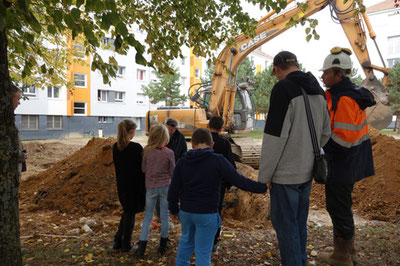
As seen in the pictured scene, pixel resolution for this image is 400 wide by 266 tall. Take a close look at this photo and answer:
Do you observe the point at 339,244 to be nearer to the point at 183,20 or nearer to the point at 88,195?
the point at 183,20

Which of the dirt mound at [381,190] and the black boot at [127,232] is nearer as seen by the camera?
the black boot at [127,232]

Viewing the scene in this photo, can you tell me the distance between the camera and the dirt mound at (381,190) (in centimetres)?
559

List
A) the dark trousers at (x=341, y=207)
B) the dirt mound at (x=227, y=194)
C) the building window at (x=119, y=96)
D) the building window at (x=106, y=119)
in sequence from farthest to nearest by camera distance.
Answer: the building window at (x=119, y=96), the building window at (x=106, y=119), the dirt mound at (x=227, y=194), the dark trousers at (x=341, y=207)

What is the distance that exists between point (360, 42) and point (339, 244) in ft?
24.6

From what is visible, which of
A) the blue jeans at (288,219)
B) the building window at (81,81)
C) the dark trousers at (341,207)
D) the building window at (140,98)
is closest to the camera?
the blue jeans at (288,219)

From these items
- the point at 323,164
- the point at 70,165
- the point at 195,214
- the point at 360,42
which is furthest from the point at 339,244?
the point at 360,42

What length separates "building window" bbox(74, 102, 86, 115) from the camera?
29.3 meters

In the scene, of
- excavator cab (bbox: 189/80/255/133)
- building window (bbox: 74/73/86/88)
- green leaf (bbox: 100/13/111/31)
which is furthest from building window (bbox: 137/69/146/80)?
green leaf (bbox: 100/13/111/31)

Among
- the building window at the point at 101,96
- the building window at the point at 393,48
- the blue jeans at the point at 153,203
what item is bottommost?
the blue jeans at the point at 153,203

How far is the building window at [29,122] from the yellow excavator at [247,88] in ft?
64.6

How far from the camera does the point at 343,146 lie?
2975 millimetres

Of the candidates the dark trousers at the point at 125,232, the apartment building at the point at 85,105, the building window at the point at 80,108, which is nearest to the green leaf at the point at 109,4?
the dark trousers at the point at 125,232

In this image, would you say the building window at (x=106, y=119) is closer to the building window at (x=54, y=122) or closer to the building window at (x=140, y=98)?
the building window at (x=140, y=98)

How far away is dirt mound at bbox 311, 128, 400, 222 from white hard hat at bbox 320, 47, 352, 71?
3558 mm
